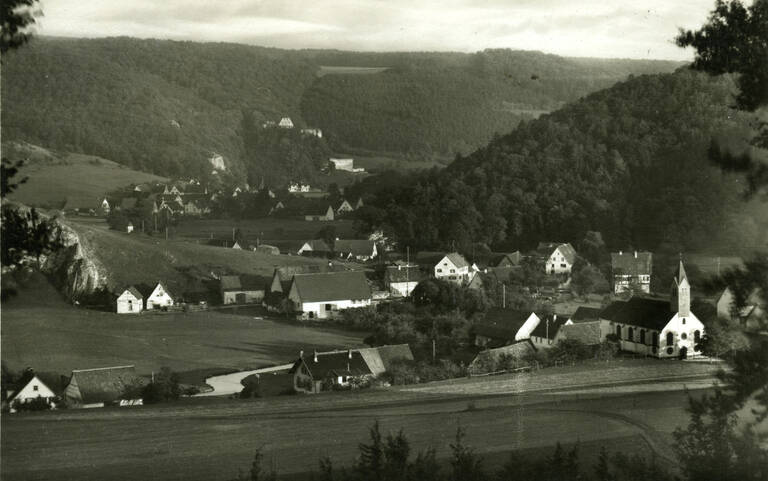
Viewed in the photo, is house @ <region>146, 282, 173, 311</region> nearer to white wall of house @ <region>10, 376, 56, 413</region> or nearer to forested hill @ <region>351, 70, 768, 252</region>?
white wall of house @ <region>10, 376, 56, 413</region>

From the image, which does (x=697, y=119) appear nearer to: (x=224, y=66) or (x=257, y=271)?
(x=257, y=271)

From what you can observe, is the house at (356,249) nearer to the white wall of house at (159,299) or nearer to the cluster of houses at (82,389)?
the white wall of house at (159,299)

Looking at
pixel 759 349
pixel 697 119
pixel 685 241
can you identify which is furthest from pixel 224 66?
pixel 759 349

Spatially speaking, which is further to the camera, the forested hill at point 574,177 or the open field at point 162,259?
the forested hill at point 574,177

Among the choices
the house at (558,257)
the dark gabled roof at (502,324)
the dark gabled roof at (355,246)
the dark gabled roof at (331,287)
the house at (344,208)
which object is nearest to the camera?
the dark gabled roof at (502,324)

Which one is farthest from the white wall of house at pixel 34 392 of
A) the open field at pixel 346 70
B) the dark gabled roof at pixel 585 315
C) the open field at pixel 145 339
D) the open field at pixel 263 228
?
the open field at pixel 346 70

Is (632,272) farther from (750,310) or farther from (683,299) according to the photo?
(750,310)

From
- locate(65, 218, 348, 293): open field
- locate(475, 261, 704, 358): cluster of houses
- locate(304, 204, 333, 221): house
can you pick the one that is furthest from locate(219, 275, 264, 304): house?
locate(304, 204, 333, 221): house

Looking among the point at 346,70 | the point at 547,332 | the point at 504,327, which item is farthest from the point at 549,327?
the point at 346,70
